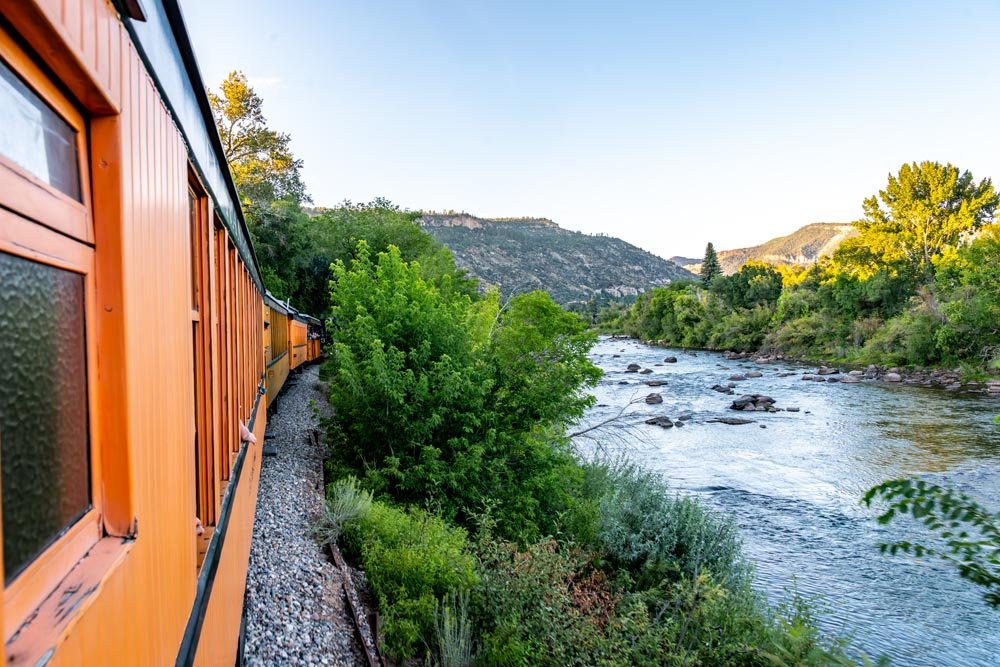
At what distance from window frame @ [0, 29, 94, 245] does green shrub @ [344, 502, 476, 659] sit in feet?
15.5

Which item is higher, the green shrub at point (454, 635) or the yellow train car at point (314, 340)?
the yellow train car at point (314, 340)

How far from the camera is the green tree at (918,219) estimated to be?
4259cm

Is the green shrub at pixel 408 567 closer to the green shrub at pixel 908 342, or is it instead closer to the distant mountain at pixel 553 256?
the green shrub at pixel 908 342

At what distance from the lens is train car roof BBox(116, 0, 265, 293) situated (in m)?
1.44

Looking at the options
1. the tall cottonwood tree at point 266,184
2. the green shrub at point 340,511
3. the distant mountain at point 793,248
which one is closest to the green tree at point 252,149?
the tall cottonwood tree at point 266,184

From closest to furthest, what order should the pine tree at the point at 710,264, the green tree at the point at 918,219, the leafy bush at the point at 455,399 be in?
the leafy bush at the point at 455,399
the green tree at the point at 918,219
the pine tree at the point at 710,264

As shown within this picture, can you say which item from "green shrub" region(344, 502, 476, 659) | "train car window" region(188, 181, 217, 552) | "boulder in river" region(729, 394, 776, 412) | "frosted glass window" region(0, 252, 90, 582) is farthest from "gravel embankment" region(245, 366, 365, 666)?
"boulder in river" region(729, 394, 776, 412)

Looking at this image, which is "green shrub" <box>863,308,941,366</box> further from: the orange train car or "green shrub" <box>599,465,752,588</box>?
the orange train car

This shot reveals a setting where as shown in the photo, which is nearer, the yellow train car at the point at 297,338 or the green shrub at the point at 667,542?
the green shrub at the point at 667,542

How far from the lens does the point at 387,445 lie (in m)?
8.72

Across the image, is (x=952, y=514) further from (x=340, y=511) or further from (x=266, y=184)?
(x=266, y=184)

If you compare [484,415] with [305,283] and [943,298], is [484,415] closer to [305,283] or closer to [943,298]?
[305,283]

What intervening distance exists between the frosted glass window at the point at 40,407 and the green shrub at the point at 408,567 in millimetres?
4528

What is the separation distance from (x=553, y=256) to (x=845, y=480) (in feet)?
316
